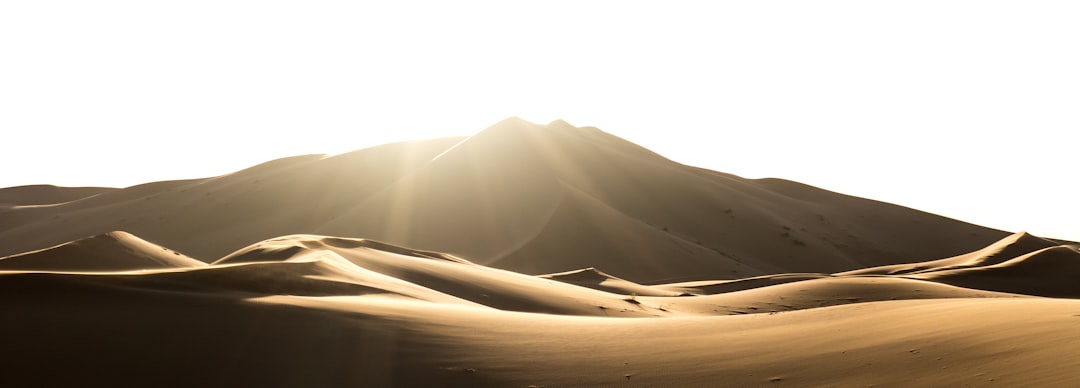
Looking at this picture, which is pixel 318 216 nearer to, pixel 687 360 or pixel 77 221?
pixel 77 221

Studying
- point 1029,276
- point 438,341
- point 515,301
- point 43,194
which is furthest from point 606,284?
point 43,194

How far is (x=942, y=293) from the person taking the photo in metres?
16.4

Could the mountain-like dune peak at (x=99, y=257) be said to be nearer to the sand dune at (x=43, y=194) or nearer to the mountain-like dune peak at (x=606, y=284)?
the mountain-like dune peak at (x=606, y=284)

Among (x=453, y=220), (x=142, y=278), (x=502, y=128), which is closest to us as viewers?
(x=142, y=278)

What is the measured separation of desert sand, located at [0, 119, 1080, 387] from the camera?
19.6 feet

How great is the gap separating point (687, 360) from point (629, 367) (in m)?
0.47

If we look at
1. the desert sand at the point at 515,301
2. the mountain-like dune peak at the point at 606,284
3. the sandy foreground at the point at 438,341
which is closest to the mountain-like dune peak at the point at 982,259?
the desert sand at the point at 515,301

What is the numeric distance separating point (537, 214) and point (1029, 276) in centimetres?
1472

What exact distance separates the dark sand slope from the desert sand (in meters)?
0.15

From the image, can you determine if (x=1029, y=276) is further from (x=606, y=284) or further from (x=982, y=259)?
(x=606, y=284)

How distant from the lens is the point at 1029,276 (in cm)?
2159

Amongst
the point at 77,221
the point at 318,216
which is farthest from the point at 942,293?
the point at 77,221

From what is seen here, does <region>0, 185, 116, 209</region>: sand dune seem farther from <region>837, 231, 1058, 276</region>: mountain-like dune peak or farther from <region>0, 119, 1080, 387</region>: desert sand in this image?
<region>837, 231, 1058, 276</region>: mountain-like dune peak

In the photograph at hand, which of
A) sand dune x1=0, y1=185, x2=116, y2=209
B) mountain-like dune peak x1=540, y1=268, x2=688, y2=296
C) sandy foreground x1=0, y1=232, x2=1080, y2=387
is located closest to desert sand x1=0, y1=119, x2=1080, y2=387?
sandy foreground x1=0, y1=232, x2=1080, y2=387
